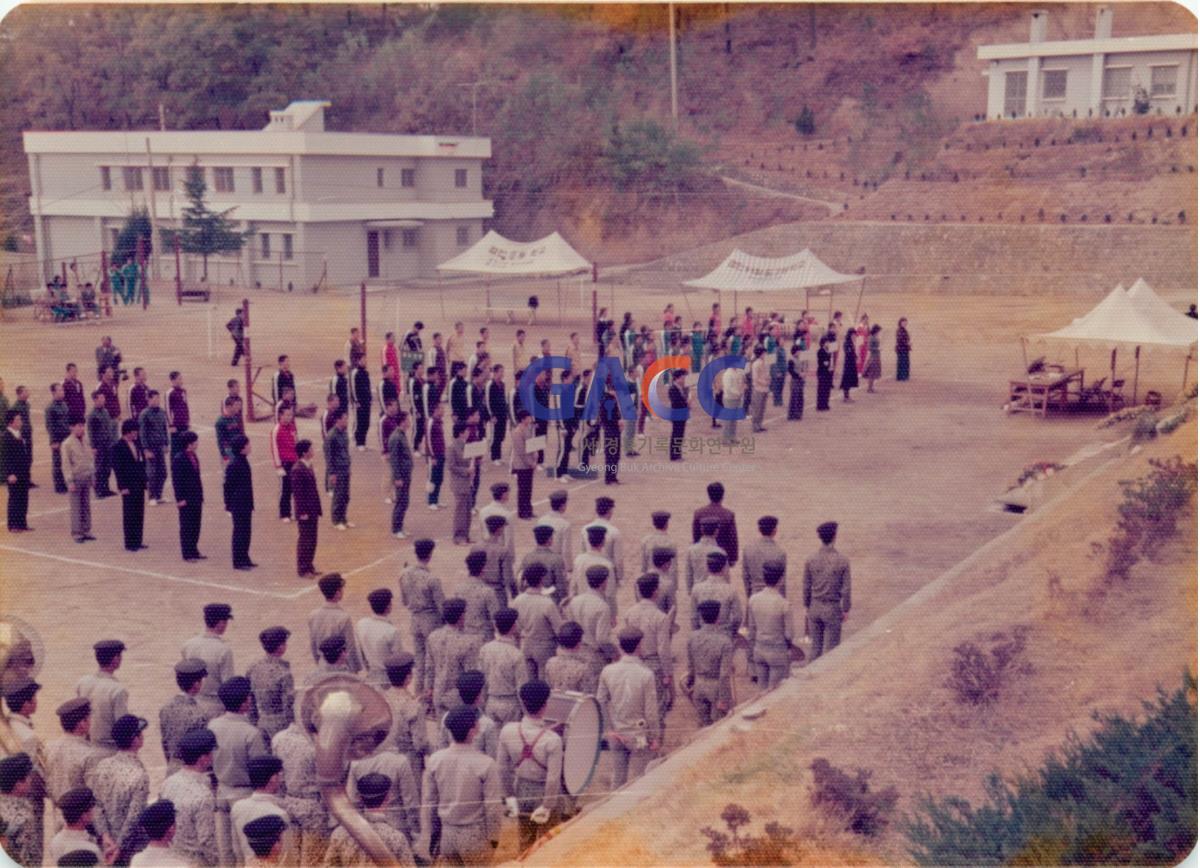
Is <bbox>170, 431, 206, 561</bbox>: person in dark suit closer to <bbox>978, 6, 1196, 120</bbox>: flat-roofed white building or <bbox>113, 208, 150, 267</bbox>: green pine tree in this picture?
<bbox>113, 208, 150, 267</bbox>: green pine tree

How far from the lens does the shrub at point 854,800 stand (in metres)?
6.40

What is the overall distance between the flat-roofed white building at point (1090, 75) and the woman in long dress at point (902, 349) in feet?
47.4

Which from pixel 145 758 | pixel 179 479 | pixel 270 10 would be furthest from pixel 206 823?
pixel 270 10

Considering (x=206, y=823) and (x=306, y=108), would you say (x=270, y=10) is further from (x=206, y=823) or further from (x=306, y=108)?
(x=206, y=823)

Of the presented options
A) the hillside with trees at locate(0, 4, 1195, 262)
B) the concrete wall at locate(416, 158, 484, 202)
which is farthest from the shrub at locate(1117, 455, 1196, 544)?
the concrete wall at locate(416, 158, 484, 202)

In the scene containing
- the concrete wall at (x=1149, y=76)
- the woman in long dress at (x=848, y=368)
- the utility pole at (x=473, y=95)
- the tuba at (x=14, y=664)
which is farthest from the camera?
the concrete wall at (x=1149, y=76)

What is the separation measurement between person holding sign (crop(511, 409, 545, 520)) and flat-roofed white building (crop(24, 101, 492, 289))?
9.83 m

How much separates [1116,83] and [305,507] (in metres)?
33.2

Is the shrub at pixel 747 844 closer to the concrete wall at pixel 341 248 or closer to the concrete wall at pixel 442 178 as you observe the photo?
the concrete wall at pixel 341 248

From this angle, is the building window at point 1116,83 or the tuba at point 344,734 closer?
the tuba at point 344,734

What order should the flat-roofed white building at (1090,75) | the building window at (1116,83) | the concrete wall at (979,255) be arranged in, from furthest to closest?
the building window at (1116,83)
the flat-roofed white building at (1090,75)
the concrete wall at (979,255)

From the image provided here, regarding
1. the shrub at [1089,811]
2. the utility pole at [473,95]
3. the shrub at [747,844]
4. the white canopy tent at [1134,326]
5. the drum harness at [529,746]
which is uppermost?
the utility pole at [473,95]

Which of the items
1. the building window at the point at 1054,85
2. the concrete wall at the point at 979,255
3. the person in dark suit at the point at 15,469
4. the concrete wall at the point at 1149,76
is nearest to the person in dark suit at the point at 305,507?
the person in dark suit at the point at 15,469

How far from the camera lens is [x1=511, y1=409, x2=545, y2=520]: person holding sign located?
1220cm
